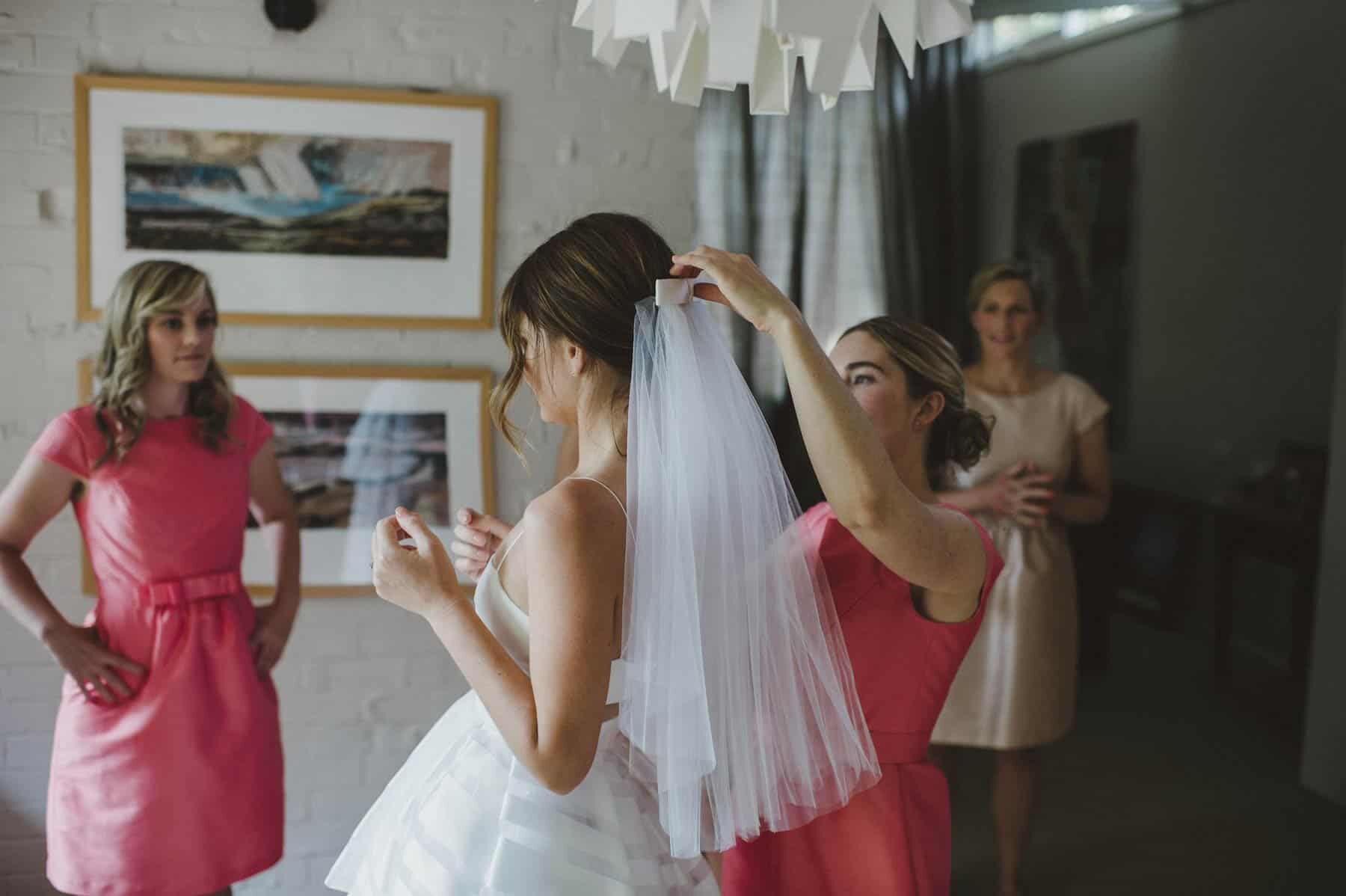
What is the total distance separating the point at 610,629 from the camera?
134 cm

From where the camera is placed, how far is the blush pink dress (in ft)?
7.24

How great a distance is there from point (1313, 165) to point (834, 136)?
6.20 ft

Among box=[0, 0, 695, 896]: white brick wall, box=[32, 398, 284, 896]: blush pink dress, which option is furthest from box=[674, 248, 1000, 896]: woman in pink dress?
box=[0, 0, 695, 896]: white brick wall

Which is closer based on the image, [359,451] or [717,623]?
[717,623]

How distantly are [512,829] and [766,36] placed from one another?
37.0 inches

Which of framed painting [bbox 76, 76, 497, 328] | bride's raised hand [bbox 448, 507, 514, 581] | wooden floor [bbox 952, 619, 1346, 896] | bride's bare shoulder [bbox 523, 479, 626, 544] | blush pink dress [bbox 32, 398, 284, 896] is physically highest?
framed painting [bbox 76, 76, 497, 328]

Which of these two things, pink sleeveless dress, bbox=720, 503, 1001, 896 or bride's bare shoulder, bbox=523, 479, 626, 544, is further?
pink sleeveless dress, bbox=720, 503, 1001, 896

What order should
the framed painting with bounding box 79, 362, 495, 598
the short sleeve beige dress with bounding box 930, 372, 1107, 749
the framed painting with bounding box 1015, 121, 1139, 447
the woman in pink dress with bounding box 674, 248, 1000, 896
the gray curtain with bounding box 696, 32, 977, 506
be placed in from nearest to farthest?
the woman in pink dress with bounding box 674, 248, 1000, 896, the framed painting with bounding box 79, 362, 495, 598, the short sleeve beige dress with bounding box 930, 372, 1107, 749, the gray curtain with bounding box 696, 32, 977, 506, the framed painting with bounding box 1015, 121, 1139, 447

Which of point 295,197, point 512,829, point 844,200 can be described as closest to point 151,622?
point 295,197

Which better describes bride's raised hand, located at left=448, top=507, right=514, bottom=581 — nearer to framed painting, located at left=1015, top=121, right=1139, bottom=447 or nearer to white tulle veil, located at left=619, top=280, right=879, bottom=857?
white tulle veil, located at left=619, top=280, right=879, bottom=857

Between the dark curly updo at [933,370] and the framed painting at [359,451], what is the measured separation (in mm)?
1189

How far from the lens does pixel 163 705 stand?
2.24 meters

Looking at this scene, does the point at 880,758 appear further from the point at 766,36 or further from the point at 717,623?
the point at 766,36

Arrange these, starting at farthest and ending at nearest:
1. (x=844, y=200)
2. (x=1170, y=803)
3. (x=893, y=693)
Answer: (x=844, y=200)
(x=1170, y=803)
(x=893, y=693)
